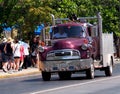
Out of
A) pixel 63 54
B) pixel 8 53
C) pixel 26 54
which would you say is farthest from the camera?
pixel 26 54

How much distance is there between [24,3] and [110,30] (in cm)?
1224

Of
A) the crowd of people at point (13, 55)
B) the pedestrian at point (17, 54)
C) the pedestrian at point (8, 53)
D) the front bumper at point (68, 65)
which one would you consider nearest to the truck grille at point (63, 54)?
the front bumper at point (68, 65)

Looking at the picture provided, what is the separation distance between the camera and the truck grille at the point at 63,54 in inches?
915

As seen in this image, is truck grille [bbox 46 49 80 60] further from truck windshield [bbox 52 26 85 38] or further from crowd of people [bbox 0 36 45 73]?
crowd of people [bbox 0 36 45 73]

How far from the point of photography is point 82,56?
76.1 feet

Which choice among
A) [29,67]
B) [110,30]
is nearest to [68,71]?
[29,67]

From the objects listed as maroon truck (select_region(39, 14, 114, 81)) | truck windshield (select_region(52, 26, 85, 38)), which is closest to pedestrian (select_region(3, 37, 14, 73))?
maroon truck (select_region(39, 14, 114, 81))

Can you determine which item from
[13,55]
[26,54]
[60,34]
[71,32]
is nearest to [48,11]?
[26,54]

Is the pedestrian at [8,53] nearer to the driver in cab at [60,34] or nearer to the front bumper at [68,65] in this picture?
the driver in cab at [60,34]

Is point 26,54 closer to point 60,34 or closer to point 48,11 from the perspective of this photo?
point 48,11

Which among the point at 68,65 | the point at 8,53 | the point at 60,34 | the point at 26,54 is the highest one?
the point at 60,34

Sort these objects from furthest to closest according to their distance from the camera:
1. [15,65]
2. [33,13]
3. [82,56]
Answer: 1. [33,13]
2. [15,65]
3. [82,56]

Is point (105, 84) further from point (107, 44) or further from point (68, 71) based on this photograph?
point (107, 44)

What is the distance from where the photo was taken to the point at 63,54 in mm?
23328
